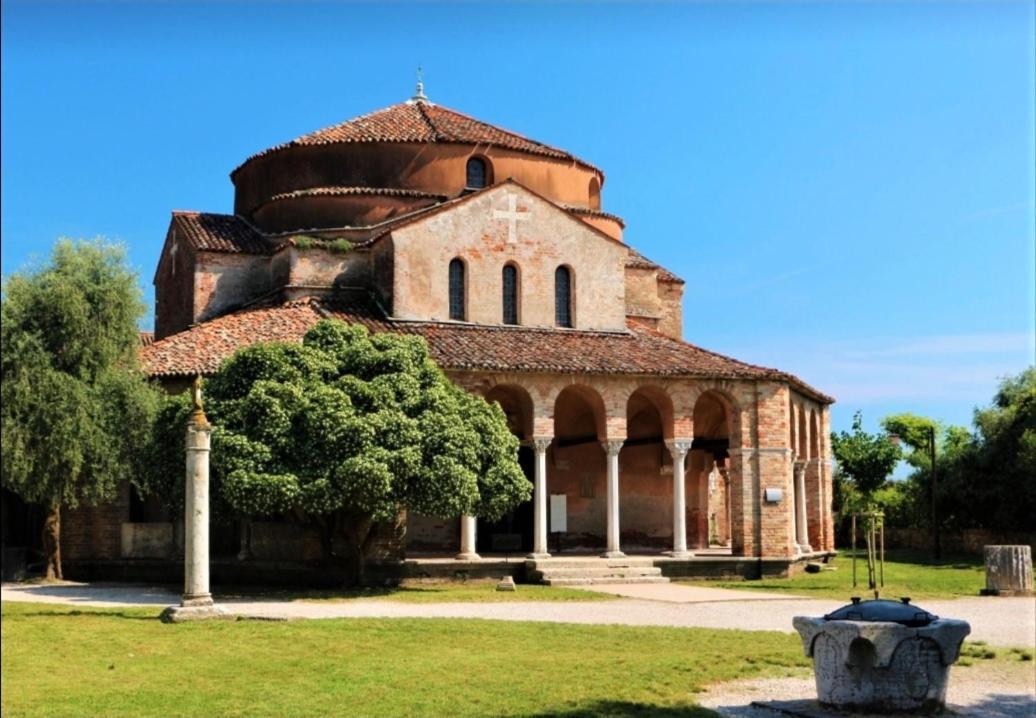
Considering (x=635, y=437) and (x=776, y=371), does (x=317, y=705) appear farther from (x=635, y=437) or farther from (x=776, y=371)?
(x=635, y=437)

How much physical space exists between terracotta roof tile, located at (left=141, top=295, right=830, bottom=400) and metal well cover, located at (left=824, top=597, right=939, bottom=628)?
687 inches

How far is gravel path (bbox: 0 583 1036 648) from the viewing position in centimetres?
1978

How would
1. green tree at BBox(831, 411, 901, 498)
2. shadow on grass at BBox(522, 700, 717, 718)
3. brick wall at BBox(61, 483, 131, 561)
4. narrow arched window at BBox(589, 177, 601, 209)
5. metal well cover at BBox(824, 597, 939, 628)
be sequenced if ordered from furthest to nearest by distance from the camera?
green tree at BBox(831, 411, 901, 498) → narrow arched window at BBox(589, 177, 601, 209) → brick wall at BBox(61, 483, 131, 561) → metal well cover at BBox(824, 597, 939, 628) → shadow on grass at BBox(522, 700, 717, 718)

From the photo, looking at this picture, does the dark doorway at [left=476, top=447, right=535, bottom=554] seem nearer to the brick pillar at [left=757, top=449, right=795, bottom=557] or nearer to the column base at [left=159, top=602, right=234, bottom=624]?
the brick pillar at [left=757, top=449, right=795, bottom=557]

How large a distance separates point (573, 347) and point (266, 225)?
10.6 m

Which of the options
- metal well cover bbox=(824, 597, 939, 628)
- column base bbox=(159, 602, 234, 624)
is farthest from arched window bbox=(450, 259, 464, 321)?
metal well cover bbox=(824, 597, 939, 628)

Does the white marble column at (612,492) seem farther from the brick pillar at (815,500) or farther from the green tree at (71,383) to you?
the green tree at (71,383)

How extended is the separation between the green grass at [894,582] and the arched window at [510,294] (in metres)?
8.51

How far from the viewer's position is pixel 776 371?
32281 millimetres

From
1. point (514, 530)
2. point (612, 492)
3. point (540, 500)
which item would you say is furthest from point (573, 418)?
point (540, 500)

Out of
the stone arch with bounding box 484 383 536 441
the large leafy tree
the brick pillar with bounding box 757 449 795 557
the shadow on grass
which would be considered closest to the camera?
the shadow on grass

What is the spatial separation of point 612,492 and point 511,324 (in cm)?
531

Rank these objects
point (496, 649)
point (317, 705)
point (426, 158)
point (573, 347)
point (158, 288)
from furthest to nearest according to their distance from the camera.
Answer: point (158, 288), point (426, 158), point (573, 347), point (496, 649), point (317, 705)

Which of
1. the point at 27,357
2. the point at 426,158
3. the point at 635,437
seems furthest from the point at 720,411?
the point at 27,357
